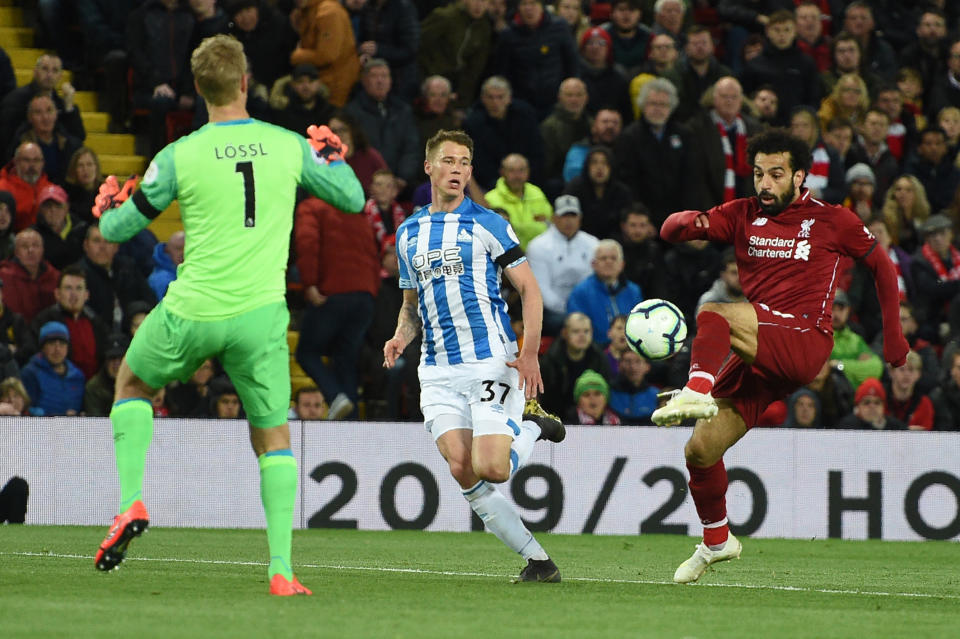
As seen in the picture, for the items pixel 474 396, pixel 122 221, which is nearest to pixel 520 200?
pixel 474 396

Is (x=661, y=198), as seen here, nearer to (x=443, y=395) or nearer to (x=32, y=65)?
(x=32, y=65)

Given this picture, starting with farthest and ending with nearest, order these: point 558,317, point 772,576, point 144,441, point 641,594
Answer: point 558,317, point 772,576, point 641,594, point 144,441

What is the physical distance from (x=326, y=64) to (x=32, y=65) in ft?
10.4

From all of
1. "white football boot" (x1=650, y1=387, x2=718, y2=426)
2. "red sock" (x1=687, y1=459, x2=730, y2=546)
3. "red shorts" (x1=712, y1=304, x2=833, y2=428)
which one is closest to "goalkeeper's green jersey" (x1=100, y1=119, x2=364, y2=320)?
"white football boot" (x1=650, y1=387, x2=718, y2=426)

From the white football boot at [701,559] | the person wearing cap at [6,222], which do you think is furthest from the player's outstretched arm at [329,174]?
the person wearing cap at [6,222]

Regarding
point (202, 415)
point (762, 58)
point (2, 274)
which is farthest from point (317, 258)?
point (762, 58)

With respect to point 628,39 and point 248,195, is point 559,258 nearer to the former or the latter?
point 628,39

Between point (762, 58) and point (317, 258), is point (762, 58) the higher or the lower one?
the higher one

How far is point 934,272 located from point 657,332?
28.9 feet

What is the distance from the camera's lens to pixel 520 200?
54.6 feet

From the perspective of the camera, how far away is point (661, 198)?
17.2 metres

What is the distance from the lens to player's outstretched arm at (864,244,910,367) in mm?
9445

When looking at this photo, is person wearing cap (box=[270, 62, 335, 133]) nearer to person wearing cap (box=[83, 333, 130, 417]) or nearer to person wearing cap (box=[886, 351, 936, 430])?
person wearing cap (box=[83, 333, 130, 417])

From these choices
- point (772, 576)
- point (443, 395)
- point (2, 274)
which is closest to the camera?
point (443, 395)
